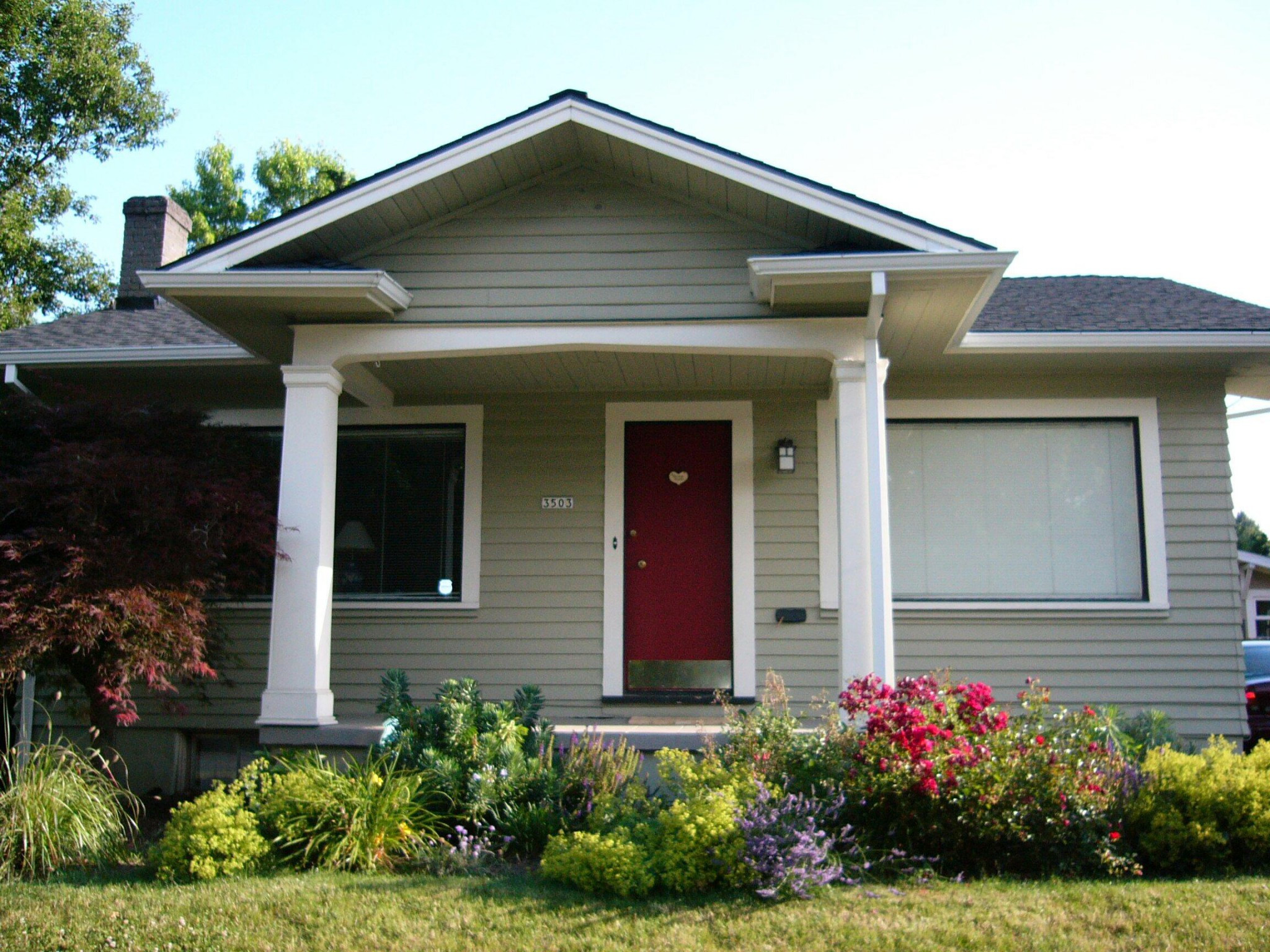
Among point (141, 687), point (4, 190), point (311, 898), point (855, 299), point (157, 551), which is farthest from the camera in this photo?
point (4, 190)

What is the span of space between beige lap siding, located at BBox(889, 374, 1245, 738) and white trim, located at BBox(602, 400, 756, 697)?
3.78 feet

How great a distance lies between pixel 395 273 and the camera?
7070mm

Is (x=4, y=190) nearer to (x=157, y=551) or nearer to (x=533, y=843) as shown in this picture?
(x=157, y=551)

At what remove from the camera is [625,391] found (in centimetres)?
848

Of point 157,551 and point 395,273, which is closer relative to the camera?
point 157,551

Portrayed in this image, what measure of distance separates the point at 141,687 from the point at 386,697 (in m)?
3.12

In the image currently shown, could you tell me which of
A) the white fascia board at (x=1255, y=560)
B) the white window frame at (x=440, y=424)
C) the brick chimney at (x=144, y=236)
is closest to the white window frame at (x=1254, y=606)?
the white fascia board at (x=1255, y=560)

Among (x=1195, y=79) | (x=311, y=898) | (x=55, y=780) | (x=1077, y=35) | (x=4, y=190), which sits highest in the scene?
(x=4, y=190)

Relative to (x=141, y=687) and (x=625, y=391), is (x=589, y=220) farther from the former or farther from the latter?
(x=141, y=687)

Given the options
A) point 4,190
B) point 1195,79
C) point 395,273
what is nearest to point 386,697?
point 395,273

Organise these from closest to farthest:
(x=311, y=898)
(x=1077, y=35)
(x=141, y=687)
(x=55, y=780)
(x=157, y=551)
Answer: (x=311, y=898) < (x=55, y=780) < (x=157, y=551) < (x=1077, y=35) < (x=141, y=687)

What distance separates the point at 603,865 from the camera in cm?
473

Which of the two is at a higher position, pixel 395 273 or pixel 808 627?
pixel 395 273

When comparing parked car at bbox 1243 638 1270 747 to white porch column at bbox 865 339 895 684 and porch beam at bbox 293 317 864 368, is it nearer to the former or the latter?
white porch column at bbox 865 339 895 684
